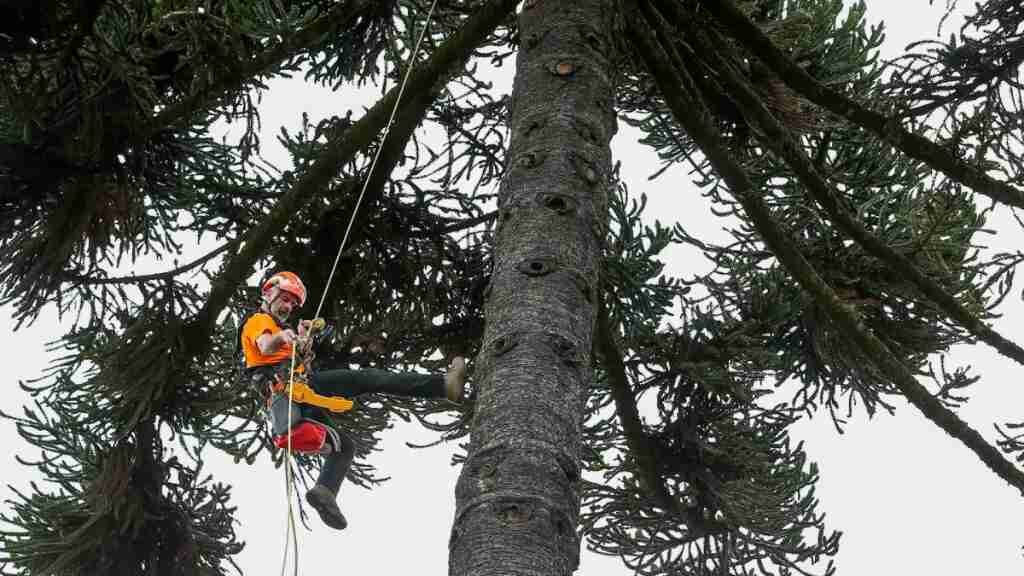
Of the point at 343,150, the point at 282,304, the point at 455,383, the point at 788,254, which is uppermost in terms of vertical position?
the point at 343,150

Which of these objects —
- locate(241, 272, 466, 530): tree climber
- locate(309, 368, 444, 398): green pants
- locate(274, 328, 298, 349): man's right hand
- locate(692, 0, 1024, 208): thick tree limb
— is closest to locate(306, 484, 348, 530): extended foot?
locate(241, 272, 466, 530): tree climber

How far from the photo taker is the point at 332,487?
5.97 metres

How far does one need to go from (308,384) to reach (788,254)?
84.6 inches

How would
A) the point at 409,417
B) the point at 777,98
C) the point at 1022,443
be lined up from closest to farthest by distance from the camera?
the point at 1022,443, the point at 777,98, the point at 409,417

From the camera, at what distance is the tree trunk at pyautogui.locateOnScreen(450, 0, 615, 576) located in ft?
12.9

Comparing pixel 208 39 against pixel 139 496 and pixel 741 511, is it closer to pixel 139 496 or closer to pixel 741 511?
pixel 139 496

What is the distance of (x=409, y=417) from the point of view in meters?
7.55

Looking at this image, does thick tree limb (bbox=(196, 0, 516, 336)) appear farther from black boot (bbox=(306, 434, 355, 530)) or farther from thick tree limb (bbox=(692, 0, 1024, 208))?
thick tree limb (bbox=(692, 0, 1024, 208))

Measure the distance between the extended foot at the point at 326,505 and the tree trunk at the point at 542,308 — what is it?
5.18ft

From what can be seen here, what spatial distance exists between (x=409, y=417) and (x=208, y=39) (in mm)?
2596

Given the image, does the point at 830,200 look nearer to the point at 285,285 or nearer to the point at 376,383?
the point at 376,383

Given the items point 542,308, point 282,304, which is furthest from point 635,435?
point 542,308

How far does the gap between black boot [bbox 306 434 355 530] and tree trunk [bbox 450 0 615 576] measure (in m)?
1.59

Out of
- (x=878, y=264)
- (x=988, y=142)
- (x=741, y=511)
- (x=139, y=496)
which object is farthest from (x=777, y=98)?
(x=139, y=496)
